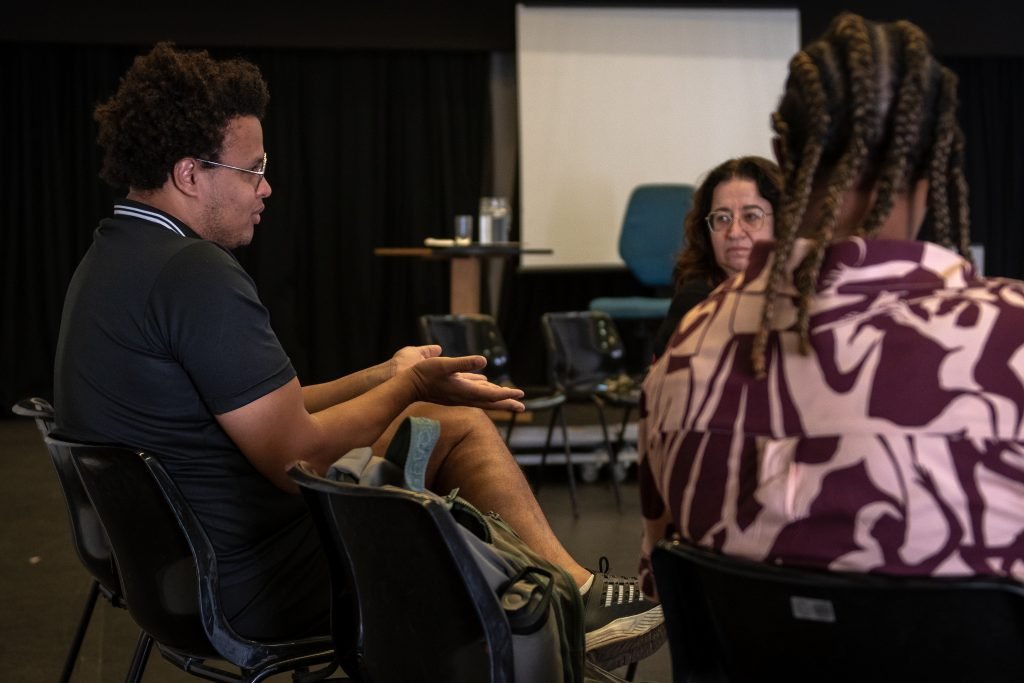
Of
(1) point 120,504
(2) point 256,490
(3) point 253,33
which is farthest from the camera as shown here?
(3) point 253,33

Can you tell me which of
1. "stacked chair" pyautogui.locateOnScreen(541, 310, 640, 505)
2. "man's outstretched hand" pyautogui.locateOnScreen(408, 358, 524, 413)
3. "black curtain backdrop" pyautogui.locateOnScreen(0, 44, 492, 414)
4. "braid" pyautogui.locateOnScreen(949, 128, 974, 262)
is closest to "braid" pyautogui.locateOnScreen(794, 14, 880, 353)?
"braid" pyautogui.locateOnScreen(949, 128, 974, 262)

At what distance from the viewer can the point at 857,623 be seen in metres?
1.04

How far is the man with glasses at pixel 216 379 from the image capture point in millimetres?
1746

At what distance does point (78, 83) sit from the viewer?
23.4ft

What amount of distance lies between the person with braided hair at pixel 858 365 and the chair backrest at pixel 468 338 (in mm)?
3278

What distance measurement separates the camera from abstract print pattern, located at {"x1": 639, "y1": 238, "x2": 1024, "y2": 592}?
1.02m

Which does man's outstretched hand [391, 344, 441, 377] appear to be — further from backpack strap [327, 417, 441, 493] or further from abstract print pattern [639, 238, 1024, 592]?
abstract print pattern [639, 238, 1024, 592]

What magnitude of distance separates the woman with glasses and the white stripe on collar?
1341mm

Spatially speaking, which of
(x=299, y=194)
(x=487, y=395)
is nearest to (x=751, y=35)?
(x=299, y=194)

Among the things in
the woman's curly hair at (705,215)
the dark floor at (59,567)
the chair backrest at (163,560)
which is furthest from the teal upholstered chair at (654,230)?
the chair backrest at (163,560)

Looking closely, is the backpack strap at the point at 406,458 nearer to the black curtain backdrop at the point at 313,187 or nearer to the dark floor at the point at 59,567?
the dark floor at the point at 59,567

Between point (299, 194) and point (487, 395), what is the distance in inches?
226

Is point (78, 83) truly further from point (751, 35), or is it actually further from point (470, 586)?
point (470, 586)

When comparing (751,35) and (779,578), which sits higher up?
(751,35)
